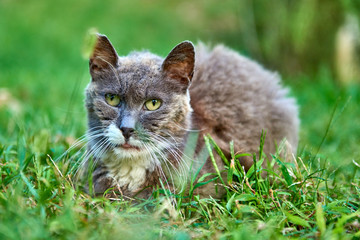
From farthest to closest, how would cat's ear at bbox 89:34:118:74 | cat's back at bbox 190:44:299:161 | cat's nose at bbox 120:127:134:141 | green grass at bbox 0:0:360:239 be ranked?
1. cat's back at bbox 190:44:299:161
2. cat's ear at bbox 89:34:118:74
3. cat's nose at bbox 120:127:134:141
4. green grass at bbox 0:0:360:239

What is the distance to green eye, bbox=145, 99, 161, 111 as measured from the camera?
2547 mm

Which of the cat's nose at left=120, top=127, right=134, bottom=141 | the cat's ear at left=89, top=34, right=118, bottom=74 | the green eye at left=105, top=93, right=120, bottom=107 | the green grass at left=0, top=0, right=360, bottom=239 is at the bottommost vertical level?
the green grass at left=0, top=0, right=360, bottom=239

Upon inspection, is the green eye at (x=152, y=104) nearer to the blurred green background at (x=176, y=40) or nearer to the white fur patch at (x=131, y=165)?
the white fur patch at (x=131, y=165)

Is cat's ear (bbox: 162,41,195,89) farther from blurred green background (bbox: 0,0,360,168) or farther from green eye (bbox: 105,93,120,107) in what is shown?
blurred green background (bbox: 0,0,360,168)

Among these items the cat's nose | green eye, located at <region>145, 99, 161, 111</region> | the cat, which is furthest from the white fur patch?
green eye, located at <region>145, 99, 161, 111</region>

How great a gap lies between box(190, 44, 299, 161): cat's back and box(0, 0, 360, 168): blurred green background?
1.15ft

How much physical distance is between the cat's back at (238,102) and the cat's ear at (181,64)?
330mm

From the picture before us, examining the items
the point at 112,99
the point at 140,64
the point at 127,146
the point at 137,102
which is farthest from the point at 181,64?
the point at 127,146

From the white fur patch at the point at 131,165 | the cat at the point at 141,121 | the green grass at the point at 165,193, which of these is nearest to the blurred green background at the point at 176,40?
the green grass at the point at 165,193

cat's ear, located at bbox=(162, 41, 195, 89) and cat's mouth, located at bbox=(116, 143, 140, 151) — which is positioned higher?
cat's ear, located at bbox=(162, 41, 195, 89)

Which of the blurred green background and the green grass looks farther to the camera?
the blurred green background

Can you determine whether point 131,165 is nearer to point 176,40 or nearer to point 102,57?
point 102,57

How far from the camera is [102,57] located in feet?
8.64

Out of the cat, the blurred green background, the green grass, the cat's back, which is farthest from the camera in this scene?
the blurred green background
